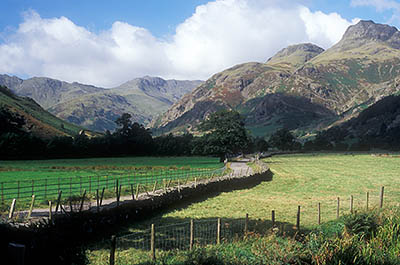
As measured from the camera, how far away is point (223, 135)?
82.6m

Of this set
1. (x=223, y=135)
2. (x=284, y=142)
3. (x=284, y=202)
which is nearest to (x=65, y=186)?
(x=284, y=202)

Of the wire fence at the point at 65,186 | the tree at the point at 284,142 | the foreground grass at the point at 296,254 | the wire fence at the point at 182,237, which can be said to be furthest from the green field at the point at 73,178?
the tree at the point at 284,142

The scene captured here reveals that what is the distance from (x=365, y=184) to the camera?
44.1 meters

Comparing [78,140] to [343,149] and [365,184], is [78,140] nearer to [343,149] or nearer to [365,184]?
[365,184]

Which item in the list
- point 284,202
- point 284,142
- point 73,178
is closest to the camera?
point 284,202

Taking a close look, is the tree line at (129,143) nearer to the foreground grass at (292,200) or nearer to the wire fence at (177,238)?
the foreground grass at (292,200)

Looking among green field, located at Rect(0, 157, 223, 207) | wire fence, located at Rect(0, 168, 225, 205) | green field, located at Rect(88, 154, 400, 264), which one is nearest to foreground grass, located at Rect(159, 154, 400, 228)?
green field, located at Rect(88, 154, 400, 264)

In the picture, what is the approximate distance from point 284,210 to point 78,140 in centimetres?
7860

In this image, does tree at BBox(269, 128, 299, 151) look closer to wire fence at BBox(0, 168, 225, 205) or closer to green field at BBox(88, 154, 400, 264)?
green field at BBox(88, 154, 400, 264)

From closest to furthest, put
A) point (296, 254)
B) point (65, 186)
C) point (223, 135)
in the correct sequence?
point (296, 254) → point (65, 186) → point (223, 135)

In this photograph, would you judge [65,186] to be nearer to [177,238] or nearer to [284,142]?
[177,238]

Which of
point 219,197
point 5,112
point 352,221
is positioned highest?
point 5,112

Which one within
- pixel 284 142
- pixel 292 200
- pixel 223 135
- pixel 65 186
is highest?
pixel 223 135

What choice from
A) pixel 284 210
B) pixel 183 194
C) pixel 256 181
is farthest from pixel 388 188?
pixel 183 194
